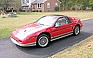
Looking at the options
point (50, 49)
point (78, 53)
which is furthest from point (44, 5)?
point (78, 53)

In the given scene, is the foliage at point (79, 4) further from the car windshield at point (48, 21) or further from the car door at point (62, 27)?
the car windshield at point (48, 21)

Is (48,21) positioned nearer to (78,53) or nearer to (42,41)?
(42,41)

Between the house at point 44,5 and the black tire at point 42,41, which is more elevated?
the house at point 44,5

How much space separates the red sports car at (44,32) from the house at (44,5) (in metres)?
40.6

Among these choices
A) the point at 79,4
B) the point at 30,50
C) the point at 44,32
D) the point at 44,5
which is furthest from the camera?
the point at 79,4

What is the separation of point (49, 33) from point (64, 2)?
5094 centimetres

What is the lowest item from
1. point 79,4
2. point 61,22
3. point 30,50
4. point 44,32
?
point 30,50

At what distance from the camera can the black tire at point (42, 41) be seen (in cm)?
665

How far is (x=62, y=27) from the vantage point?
7672mm

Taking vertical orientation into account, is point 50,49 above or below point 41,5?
below

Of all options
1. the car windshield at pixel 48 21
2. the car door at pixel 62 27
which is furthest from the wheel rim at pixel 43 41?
the car windshield at pixel 48 21

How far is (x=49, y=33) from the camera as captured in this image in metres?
6.97

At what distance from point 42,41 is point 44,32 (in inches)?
16.4

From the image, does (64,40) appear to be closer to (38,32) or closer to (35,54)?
(38,32)
